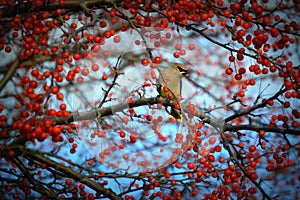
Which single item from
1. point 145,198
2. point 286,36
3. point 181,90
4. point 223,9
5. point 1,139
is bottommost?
point 145,198

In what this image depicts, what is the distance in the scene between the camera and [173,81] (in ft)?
5.45

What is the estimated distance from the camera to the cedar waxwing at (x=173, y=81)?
5.08 feet

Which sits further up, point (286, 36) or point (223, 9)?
point (223, 9)

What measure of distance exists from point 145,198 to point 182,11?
101cm

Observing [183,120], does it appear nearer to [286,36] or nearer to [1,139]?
[286,36]

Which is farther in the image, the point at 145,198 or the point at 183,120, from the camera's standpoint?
the point at 145,198

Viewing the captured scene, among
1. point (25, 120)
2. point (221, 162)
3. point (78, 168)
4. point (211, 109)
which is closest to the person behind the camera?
point (25, 120)

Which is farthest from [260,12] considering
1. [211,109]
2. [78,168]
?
[78,168]

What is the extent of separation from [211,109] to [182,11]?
480mm

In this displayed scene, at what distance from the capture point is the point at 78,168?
2102mm

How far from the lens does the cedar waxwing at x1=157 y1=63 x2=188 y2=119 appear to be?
1.55 metres

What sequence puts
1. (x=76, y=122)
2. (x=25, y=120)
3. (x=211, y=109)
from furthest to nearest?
(x=76, y=122)
(x=211, y=109)
(x=25, y=120)

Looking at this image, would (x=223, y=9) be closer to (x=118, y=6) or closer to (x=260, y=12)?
(x=260, y=12)

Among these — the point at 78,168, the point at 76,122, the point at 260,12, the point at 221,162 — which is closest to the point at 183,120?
the point at 221,162
